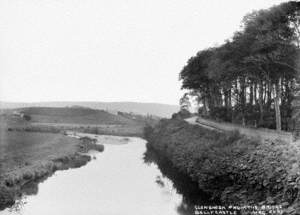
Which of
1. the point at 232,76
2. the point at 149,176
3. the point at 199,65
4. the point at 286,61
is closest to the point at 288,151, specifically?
the point at 286,61

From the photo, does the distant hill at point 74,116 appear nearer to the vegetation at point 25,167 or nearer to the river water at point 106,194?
the vegetation at point 25,167

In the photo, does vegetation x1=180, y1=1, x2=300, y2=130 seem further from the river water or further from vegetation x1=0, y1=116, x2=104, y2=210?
vegetation x1=0, y1=116, x2=104, y2=210

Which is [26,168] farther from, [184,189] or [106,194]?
[184,189]

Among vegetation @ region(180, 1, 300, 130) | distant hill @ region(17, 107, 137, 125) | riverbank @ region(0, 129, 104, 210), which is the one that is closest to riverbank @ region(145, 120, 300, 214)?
vegetation @ region(180, 1, 300, 130)

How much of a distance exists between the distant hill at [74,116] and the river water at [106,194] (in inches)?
3176

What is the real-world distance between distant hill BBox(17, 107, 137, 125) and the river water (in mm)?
80664

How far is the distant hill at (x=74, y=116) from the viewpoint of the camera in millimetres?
115488

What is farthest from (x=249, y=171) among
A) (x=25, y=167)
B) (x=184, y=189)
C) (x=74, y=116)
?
(x=74, y=116)

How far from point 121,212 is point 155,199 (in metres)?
4.24

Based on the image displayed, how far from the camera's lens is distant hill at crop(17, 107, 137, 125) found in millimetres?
115488

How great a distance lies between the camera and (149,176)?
32312 mm

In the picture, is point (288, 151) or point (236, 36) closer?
point (288, 151)

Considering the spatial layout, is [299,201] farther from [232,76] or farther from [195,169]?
[232,76]

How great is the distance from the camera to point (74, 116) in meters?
128
